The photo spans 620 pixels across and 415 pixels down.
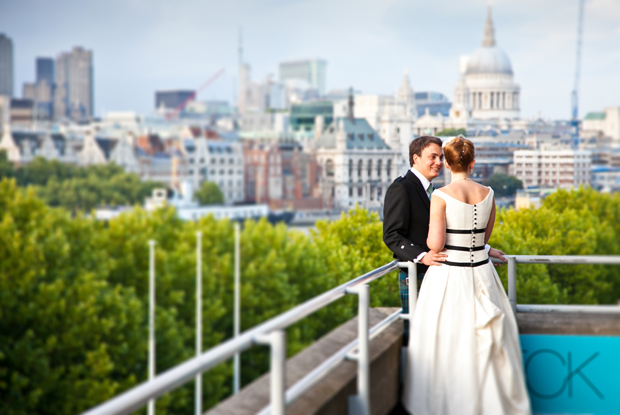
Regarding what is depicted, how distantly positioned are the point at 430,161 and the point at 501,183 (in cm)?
1086

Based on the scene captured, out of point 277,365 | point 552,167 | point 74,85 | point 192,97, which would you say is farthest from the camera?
point 192,97

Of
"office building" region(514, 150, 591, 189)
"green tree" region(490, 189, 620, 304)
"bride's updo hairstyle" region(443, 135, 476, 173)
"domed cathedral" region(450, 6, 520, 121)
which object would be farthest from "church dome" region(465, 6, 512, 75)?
"bride's updo hairstyle" region(443, 135, 476, 173)

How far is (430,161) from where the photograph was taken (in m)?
4.02

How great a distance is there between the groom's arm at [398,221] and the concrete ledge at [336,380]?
367mm

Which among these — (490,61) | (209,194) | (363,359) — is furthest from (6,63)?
(363,359)

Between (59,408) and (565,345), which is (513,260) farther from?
(59,408)

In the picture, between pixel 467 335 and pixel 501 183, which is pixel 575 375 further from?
pixel 501 183

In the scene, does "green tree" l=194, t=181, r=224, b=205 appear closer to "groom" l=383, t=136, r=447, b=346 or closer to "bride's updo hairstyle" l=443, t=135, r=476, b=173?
"groom" l=383, t=136, r=447, b=346

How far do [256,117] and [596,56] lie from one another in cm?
9882

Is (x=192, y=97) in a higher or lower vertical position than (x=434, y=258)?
higher

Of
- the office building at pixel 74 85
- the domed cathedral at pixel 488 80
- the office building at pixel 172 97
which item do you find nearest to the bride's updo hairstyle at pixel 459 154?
the domed cathedral at pixel 488 80

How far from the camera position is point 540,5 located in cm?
8350

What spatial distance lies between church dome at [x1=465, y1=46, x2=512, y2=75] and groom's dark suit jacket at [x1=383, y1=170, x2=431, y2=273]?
82353 mm

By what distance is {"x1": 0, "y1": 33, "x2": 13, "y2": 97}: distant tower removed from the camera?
522 ft
